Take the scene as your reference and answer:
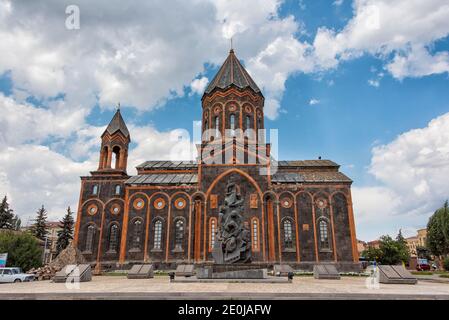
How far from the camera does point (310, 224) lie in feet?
98.2

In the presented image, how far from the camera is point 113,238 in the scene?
31641 millimetres

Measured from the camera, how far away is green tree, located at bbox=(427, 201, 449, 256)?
36.1 metres

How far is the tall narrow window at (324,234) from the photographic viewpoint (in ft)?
96.8

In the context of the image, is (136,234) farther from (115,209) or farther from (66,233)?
(66,233)

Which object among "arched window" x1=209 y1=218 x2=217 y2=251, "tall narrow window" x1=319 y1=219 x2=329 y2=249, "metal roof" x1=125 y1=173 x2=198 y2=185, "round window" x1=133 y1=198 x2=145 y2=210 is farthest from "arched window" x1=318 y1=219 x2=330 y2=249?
"round window" x1=133 y1=198 x2=145 y2=210

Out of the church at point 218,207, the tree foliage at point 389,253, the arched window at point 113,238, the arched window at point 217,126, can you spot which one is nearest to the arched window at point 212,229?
the church at point 218,207

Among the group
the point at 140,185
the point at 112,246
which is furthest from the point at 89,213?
the point at 140,185

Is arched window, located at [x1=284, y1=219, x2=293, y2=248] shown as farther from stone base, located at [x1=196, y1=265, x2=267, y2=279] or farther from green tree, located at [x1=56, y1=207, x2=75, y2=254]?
green tree, located at [x1=56, y1=207, x2=75, y2=254]

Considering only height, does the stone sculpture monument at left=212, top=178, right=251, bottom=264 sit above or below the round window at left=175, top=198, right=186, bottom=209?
below

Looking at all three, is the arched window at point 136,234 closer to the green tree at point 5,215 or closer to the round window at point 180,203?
the round window at point 180,203

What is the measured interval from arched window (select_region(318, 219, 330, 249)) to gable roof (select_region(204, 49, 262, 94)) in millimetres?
16900

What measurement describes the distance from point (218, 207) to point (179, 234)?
4.74 meters
